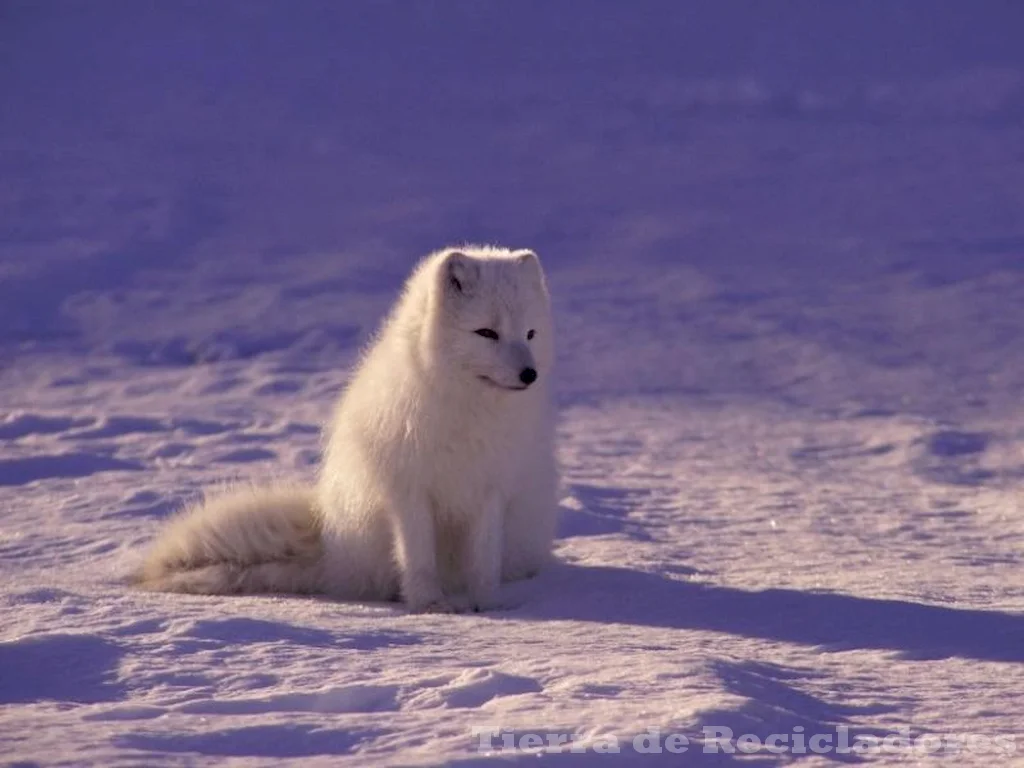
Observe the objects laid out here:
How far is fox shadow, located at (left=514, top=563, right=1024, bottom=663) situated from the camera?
4301 millimetres

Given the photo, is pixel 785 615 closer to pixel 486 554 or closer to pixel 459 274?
pixel 486 554

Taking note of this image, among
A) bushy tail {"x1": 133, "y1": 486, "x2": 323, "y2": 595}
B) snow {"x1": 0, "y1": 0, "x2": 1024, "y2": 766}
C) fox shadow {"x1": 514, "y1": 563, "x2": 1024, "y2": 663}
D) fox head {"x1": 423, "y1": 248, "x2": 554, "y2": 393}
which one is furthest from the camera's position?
bushy tail {"x1": 133, "y1": 486, "x2": 323, "y2": 595}

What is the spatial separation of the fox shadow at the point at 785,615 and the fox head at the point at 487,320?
2.34ft

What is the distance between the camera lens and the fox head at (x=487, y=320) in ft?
15.9

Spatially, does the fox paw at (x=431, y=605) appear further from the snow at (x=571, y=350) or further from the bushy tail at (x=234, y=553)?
the bushy tail at (x=234, y=553)

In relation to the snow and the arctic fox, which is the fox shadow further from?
the arctic fox

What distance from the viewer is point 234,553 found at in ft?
17.4

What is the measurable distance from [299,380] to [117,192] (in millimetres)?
5100

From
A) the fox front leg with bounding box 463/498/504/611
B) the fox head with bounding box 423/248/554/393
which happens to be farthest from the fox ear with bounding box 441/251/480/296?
the fox front leg with bounding box 463/498/504/611

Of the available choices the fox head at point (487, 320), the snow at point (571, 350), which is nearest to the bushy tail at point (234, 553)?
the snow at point (571, 350)

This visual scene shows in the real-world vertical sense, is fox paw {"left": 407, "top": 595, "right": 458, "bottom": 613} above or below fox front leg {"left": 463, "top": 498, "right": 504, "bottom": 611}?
below

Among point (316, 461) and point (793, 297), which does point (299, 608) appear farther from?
point (793, 297)

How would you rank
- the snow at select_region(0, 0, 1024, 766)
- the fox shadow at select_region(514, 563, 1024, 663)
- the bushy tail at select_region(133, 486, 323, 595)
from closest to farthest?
the snow at select_region(0, 0, 1024, 766)
the fox shadow at select_region(514, 563, 1024, 663)
the bushy tail at select_region(133, 486, 323, 595)

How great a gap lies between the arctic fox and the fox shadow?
288 millimetres
